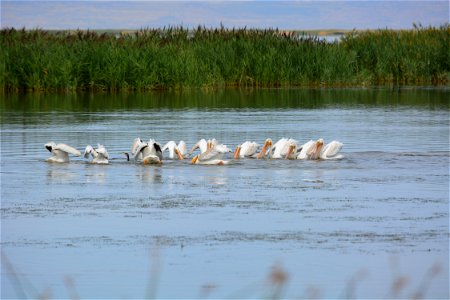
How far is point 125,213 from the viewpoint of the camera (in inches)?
412

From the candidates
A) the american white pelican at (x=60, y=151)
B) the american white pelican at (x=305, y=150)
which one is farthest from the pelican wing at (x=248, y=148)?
the american white pelican at (x=60, y=151)

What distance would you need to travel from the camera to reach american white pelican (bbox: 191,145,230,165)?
1376 cm

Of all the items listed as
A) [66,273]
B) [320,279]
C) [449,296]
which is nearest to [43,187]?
[66,273]

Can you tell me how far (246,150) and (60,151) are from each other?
2189mm

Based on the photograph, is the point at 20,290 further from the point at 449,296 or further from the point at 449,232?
the point at 449,232

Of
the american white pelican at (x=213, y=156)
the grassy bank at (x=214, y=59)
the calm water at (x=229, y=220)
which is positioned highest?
the grassy bank at (x=214, y=59)

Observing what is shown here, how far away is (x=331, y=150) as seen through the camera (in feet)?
46.5

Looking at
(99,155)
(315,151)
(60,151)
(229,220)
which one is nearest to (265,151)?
(315,151)

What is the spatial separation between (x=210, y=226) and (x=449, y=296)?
2.84m

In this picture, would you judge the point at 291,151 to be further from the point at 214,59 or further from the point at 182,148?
the point at 214,59

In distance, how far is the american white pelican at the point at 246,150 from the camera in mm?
14422

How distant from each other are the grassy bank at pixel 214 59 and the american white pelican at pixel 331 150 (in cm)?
1554

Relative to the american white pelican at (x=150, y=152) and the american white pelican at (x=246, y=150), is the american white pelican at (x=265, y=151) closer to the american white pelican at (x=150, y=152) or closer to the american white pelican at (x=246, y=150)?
the american white pelican at (x=246, y=150)

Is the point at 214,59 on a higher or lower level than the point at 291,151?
higher
